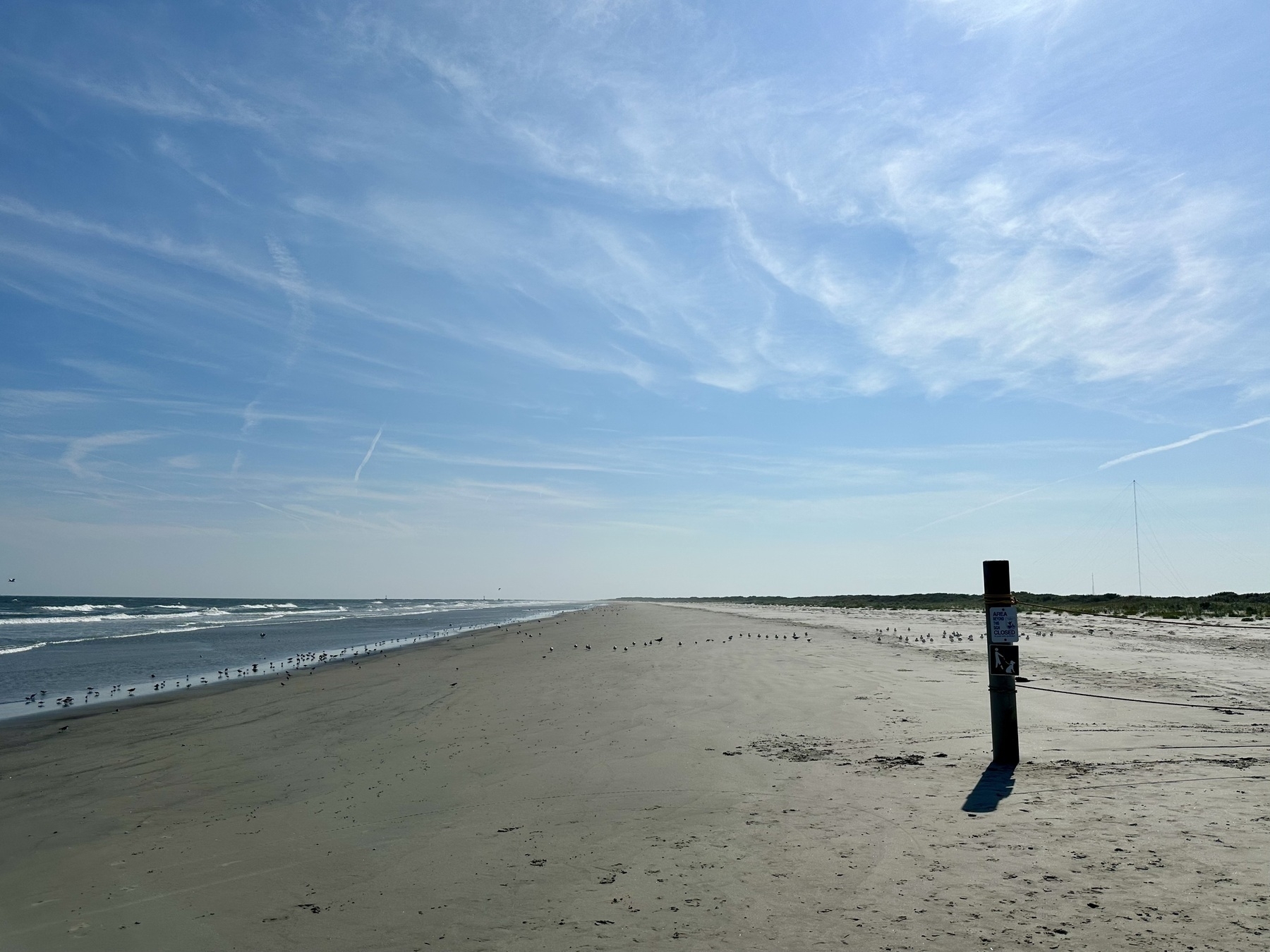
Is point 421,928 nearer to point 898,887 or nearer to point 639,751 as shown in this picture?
point 898,887

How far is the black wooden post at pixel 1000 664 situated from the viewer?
7.78 metres

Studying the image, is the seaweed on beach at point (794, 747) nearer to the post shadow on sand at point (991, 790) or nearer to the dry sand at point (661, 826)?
the dry sand at point (661, 826)

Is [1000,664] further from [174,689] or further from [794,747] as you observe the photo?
[174,689]

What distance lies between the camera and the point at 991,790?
6812 millimetres

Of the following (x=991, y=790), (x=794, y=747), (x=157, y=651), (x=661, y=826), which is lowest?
(x=157, y=651)

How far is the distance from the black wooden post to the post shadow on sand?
209 millimetres

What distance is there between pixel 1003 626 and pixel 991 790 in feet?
6.10

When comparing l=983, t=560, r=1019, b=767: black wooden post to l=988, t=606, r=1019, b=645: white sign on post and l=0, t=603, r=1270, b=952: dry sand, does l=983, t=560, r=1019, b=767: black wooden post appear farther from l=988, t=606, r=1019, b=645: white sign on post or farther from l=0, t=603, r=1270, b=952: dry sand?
l=0, t=603, r=1270, b=952: dry sand

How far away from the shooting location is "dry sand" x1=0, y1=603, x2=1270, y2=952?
452 centimetres

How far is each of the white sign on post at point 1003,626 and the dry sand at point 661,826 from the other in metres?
1.27

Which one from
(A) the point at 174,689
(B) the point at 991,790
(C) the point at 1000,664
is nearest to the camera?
(B) the point at 991,790

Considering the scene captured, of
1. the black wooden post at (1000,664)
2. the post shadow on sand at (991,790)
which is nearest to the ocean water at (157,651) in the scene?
the post shadow on sand at (991,790)

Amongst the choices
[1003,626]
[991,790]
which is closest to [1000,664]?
[1003,626]

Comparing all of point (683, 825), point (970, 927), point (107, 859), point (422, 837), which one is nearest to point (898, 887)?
point (970, 927)
